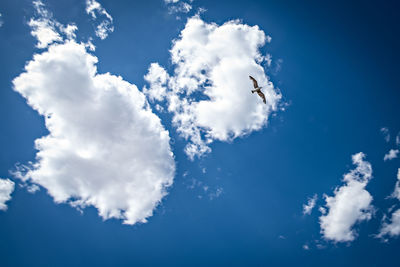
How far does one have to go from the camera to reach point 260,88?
92.9 feet
